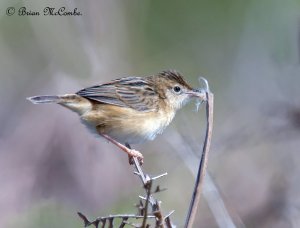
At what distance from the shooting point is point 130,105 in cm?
563

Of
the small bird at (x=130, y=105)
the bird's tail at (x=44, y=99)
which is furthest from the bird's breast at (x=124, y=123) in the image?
the bird's tail at (x=44, y=99)

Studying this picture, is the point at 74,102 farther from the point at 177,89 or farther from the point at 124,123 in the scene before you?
the point at 177,89

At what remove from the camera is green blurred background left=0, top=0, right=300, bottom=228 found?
5.59m

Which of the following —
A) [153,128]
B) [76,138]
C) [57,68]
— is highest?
[57,68]

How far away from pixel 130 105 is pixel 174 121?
1883 mm

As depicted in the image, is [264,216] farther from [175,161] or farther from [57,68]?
[57,68]

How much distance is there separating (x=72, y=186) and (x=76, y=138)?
1.38 ft

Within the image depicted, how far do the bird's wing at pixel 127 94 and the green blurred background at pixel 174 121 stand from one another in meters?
0.33

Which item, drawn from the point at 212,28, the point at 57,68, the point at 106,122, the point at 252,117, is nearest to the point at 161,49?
the point at 212,28

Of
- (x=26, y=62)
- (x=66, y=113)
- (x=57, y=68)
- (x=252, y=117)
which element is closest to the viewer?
(x=66, y=113)

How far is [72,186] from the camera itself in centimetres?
600

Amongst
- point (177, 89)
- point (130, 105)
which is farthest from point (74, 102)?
point (177, 89)

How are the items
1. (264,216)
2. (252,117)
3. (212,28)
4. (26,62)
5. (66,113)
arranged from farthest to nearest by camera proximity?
(212,28) < (26,62) < (252,117) < (66,113) < (264,216)

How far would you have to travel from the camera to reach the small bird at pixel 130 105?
17.8ft
